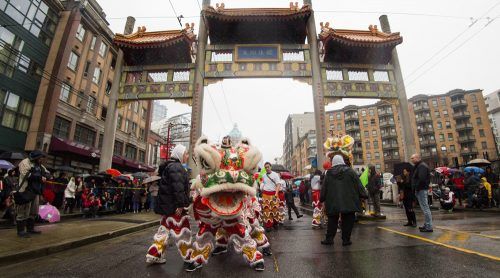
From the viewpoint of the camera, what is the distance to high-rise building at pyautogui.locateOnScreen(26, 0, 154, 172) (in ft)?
58.4

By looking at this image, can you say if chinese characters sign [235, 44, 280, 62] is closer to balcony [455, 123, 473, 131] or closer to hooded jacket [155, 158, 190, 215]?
hooded jacket [155, 158, 190, 215]

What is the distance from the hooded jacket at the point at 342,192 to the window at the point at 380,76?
42.2 feet

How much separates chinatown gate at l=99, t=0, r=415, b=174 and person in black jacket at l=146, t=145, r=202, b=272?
10843 millimetres

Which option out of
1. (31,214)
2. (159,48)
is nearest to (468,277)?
(31,214)

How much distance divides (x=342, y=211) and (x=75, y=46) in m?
24.0

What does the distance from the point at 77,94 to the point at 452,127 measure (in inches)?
2804

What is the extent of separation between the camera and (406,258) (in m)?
3.48

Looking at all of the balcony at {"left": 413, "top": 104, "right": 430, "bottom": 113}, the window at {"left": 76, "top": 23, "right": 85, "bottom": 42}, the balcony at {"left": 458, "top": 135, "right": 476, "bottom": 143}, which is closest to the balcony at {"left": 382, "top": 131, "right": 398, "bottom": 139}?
the balcony at {"left": 413, "top": 104, "right": 430, "bottom": 113}

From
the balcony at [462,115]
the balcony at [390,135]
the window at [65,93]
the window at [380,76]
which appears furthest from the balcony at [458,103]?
the window at [65,93]

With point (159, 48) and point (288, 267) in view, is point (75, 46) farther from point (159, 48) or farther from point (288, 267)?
point (288, 267)

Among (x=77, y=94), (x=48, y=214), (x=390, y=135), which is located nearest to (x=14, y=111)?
(x=77, y=94)

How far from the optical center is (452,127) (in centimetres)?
6006

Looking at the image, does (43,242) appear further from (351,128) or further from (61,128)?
(351,128)

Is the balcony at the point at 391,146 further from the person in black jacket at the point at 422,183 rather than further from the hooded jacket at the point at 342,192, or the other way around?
the hooded jacket at the point at 342,192
